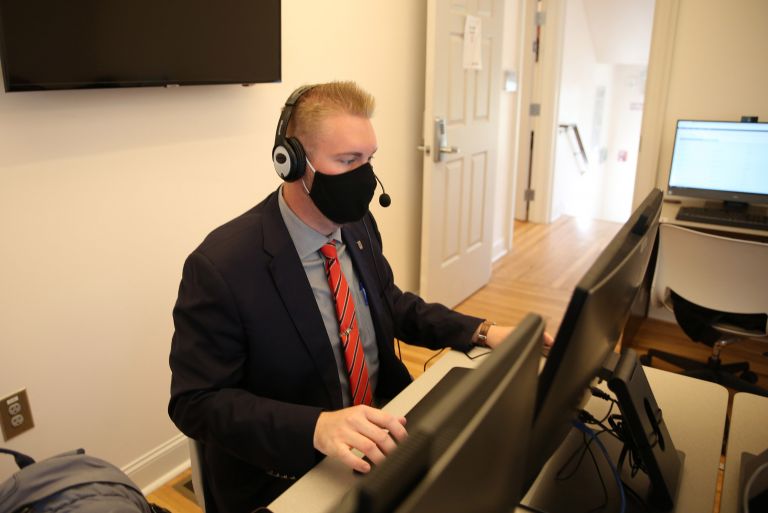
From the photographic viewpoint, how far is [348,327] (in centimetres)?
133

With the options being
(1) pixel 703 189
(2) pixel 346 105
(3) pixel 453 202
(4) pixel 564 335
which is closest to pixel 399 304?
(2) pixel 346 105

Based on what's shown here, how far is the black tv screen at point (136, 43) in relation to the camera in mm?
1507

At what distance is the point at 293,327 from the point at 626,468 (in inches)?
26.7

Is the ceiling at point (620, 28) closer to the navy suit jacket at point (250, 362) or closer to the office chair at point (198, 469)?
the navy suit jacket at point (250, 362)

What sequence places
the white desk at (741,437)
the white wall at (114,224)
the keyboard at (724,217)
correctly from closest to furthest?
the white desk at (741,437) < the white wall at (114,224) < the keyboard at (724,217)

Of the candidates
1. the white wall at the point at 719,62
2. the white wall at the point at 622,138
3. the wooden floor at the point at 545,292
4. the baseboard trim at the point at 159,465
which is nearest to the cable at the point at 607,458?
the wooden floor at the point at 545,292

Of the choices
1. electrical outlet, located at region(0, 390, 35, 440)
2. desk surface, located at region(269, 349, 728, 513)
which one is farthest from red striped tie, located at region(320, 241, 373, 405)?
electrical outlet, located at region(0, 390, 35, 440)

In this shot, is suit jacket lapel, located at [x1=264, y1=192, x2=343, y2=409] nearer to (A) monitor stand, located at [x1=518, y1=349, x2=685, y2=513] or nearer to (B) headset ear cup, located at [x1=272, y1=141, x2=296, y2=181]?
(B) headset ear cup, located at [x1=272, y1=141, x2=296, y2=181]

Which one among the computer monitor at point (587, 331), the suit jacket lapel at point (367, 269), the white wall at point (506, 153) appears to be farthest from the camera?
the white wall at point (506, 153)

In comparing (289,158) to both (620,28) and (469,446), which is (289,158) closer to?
(469,446)

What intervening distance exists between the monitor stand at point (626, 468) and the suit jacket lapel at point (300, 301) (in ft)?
1.51

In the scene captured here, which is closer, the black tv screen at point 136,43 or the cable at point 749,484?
the cable at point 749,484

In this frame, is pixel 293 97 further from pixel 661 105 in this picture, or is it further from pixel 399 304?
pixel 661 105

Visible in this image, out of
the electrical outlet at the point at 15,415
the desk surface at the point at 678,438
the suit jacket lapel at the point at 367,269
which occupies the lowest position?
the electrical outlet at the point at 15,415
